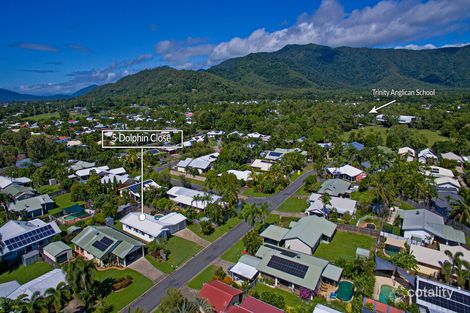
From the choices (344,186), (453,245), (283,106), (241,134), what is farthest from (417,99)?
(453,245)

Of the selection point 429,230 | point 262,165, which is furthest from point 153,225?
point 429,230

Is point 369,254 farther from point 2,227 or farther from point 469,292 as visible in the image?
point 2,227

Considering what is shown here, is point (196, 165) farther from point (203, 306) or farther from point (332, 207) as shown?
point (203, 306)

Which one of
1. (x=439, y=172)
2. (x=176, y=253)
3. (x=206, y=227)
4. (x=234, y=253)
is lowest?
(x=176, y=253)

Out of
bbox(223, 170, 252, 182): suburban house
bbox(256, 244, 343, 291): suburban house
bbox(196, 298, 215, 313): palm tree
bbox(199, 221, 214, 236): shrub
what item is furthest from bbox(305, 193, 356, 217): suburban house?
bbox(196, 298, 215, 313): palm tree

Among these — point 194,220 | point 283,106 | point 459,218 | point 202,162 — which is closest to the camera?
point 459,218

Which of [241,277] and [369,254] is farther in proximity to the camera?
[369,254]

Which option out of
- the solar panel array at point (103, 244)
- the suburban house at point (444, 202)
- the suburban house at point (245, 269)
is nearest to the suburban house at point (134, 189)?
the solar panel array at point (103, 244)
